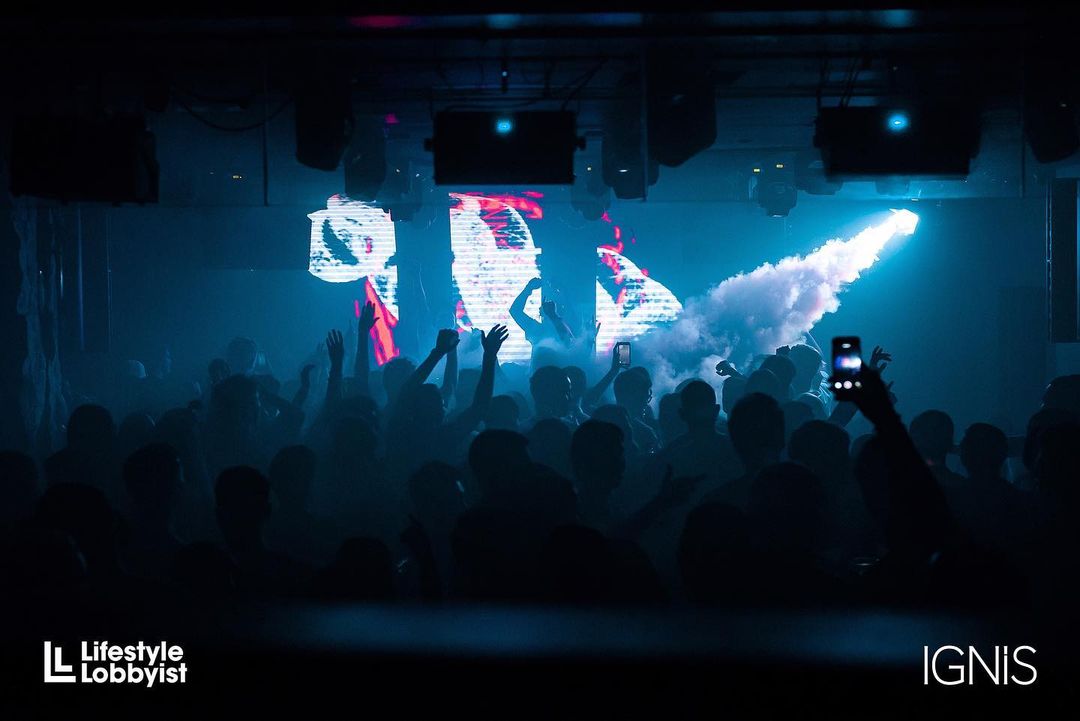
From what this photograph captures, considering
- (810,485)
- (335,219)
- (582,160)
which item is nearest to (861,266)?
(582,160)

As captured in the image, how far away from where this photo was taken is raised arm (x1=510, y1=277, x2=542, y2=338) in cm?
993

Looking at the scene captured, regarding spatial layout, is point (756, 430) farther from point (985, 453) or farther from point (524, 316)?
point (524, 316)

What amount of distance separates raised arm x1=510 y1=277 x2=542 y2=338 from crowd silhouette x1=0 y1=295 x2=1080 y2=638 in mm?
4900

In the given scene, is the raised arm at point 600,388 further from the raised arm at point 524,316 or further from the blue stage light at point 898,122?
the raised arm at point 524,316

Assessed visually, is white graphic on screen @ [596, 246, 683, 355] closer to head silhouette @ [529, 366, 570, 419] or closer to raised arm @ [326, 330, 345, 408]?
head silhouette @ [529, 366, 570, 419]

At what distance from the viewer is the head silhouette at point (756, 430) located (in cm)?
337

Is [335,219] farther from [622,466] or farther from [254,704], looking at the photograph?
[254,704]

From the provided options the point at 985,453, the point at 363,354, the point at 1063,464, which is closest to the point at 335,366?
the point at 363,354

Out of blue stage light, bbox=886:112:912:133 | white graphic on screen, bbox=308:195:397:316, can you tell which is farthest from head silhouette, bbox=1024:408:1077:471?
white graphic on screen, bbox=308:195:397:316

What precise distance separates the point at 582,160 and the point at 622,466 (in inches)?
173

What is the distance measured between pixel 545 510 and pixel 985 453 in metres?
1.87

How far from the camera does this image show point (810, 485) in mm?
2662

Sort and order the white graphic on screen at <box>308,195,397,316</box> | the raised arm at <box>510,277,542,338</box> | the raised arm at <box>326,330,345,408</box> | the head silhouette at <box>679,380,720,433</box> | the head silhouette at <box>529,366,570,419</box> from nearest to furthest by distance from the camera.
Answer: the head silhouette at <box>679,380,720,433</box>
the raised arm at <box>326,330,345,408</box>
the head silhouette at <box>529,366,570,419</box>
the raised arm at <box>510,277,542,338</box>
the white graphic on screen at <box>308,195,397,316</box>

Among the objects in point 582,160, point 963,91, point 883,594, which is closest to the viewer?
point 883,594
